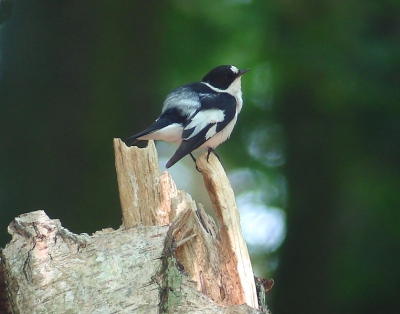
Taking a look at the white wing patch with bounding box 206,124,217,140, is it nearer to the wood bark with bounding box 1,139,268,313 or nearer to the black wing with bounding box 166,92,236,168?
the black wing with bounding box 166,92,236,168

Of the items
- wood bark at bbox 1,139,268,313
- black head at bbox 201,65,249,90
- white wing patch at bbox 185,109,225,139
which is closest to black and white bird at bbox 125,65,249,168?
white wing patch at bbox 185,109,225,139

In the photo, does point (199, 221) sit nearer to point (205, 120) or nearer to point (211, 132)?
point (211, 132)

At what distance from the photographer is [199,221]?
3385 millimetres

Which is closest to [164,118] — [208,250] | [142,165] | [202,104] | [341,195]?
[202,104]

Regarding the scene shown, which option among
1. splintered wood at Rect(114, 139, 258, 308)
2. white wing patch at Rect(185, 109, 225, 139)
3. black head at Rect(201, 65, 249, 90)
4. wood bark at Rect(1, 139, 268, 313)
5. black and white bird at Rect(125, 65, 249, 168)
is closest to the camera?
wood bark at Rect(1, 139, 268, 313)

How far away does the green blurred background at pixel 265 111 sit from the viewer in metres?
6.30

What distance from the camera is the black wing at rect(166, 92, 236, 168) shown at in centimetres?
460

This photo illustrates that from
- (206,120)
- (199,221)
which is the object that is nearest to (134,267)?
(199,221)

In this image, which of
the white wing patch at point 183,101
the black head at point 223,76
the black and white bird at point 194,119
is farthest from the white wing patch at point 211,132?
the black head at point 223,76

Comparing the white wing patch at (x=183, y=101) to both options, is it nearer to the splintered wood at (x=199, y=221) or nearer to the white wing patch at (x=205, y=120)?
the white wing patch at (x=205, y=120)

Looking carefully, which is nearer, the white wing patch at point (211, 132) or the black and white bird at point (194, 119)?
the black and white bird at point (194, 119)

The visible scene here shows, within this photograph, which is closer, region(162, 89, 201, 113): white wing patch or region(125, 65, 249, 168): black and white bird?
region(125, 65, 249, 168): black and white bird

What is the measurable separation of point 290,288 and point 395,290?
109cm

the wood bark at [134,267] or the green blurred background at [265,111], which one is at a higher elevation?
the green blurred background at [265,111]
